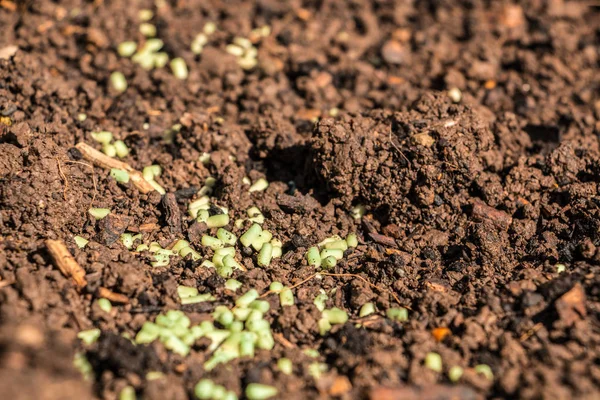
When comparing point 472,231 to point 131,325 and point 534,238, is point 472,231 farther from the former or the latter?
point 131,325

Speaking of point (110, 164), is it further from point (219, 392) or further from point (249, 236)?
point (219, 392)

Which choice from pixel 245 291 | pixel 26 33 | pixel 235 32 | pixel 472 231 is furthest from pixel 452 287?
pixel 26 33

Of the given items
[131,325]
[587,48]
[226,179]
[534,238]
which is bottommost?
[131,325]

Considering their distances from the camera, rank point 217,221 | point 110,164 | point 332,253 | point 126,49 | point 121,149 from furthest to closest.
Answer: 1. point 126,49
2. point 121,149
3. point 110,164
4. point 217,221
5. point 332,253

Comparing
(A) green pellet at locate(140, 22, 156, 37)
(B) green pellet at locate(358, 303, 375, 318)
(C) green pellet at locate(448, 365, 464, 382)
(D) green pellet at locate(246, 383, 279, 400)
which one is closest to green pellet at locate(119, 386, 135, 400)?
(D) green pellet at locate(246, 383, 279, 400)

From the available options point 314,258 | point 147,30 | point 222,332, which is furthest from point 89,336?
point 147,30
